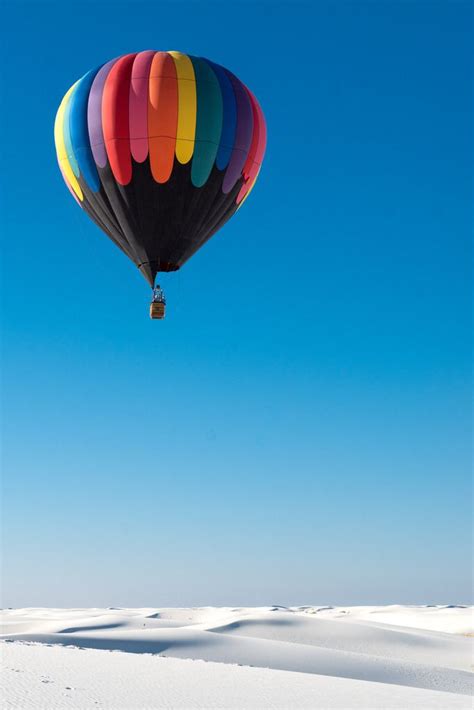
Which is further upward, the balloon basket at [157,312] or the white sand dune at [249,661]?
the balloon basket at [157,312]

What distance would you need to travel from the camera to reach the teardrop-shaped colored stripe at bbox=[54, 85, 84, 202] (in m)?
28.1

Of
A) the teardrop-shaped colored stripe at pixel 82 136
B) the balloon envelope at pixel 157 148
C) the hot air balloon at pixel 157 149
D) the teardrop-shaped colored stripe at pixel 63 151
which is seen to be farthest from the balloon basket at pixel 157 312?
the teardrop-shaped colored stripe at pixel 63 151

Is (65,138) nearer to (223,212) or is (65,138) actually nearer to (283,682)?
(223,212)

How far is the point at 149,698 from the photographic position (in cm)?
1455

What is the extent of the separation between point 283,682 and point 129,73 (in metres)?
17.3

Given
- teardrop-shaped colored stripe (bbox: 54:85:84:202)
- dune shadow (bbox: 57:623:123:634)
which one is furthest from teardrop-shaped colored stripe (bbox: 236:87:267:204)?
dune shadow (bbox: 57:623:123:634)

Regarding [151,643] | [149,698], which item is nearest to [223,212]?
[151,643]

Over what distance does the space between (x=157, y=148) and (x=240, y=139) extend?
2470 millimetres

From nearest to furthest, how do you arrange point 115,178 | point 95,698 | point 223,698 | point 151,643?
point 95,698 < point 223,698 < point 115,178 < point 151,643

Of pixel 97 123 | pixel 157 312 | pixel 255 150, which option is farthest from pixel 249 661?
pixel 97 123

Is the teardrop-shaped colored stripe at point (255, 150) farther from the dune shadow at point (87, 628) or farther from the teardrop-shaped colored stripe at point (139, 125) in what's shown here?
the dune shadow at point (87, 628)

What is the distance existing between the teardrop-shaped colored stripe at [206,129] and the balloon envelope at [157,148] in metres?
0.03

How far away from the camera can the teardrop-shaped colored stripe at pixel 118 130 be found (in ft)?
87.7

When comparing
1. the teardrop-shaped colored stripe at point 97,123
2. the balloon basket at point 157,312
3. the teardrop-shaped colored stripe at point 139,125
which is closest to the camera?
the teardrop-shaped colored stripe at point 139,125
